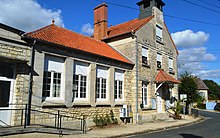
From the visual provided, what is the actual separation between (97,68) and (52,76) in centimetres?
362

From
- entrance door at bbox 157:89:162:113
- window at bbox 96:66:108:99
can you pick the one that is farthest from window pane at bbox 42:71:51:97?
entrance door at bbox 157:89:162:113

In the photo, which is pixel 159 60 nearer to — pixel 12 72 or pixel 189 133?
pixel 189 133

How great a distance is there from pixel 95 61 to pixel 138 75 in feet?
14.0

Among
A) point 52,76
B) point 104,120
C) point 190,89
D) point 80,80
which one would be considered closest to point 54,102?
point 52,76

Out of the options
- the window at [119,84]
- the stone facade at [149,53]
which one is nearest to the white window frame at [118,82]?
the window at [119,84]

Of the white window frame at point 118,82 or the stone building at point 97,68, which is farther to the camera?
the white window frame at point 118,82

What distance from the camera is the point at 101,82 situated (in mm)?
14188

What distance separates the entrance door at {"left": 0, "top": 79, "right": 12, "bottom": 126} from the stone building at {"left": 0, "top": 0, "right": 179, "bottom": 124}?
8.8 inches

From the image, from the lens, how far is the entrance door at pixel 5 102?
888 cm

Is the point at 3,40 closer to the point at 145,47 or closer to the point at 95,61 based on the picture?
the point at 95,61

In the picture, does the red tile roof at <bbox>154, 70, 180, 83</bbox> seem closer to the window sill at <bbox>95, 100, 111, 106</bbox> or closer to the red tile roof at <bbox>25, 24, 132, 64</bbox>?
the red tile roof at <bbox>25, 24, 132, 64</bbox>

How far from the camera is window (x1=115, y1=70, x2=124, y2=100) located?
15344mm

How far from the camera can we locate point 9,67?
930 centimetres

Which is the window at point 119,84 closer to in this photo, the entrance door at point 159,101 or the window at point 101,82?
the window at point 101,82
